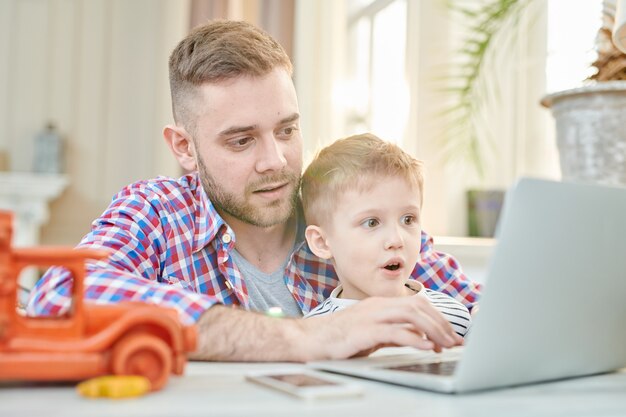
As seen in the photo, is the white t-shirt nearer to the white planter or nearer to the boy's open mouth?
the boy's open mouth

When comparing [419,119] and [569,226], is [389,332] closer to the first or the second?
[569,226]

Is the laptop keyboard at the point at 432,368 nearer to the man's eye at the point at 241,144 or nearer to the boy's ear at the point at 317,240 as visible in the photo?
the boy's ear at the point at 317,240

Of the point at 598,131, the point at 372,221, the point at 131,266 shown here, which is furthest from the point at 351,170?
the point at 598,131

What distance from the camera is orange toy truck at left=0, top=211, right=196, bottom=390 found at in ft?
2.47

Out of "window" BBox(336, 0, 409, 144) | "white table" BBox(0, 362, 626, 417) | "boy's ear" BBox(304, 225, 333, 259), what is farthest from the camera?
"window" BBox(336, 0, 409, 144)

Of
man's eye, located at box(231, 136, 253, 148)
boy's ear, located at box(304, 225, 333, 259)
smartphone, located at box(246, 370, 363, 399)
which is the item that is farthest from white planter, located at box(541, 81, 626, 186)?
smartphone, located at box(246, 370, 363, 399)

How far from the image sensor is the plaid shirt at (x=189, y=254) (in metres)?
1.40

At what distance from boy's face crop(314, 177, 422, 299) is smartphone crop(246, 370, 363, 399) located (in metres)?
0.59

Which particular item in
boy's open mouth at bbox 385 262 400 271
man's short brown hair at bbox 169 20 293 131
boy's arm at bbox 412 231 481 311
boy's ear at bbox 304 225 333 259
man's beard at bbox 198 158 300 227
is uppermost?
man's short brown hair at bbox 169 20 293 131

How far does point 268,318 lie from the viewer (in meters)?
1.09

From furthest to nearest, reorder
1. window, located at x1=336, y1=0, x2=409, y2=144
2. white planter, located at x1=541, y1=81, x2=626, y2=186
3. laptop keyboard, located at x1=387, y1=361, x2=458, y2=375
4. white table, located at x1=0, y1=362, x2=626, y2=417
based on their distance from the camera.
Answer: window, located at x1=336, y1=0, x2=409, y2=144 < white planter, located at x1=541, y1=81, x2=626, y2=186 < laptop keyboard, located at x1=387, y1=361, x2=458, y2=375 < white table, located at x1=0, y1=362, x2=626, y2=417

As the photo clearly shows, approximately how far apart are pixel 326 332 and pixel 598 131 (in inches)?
37.3

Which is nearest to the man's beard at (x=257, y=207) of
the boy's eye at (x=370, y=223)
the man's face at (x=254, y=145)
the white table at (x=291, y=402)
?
the man's face at (x=254, y=145)

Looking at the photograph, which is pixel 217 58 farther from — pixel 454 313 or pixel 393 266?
pixel 454 313
